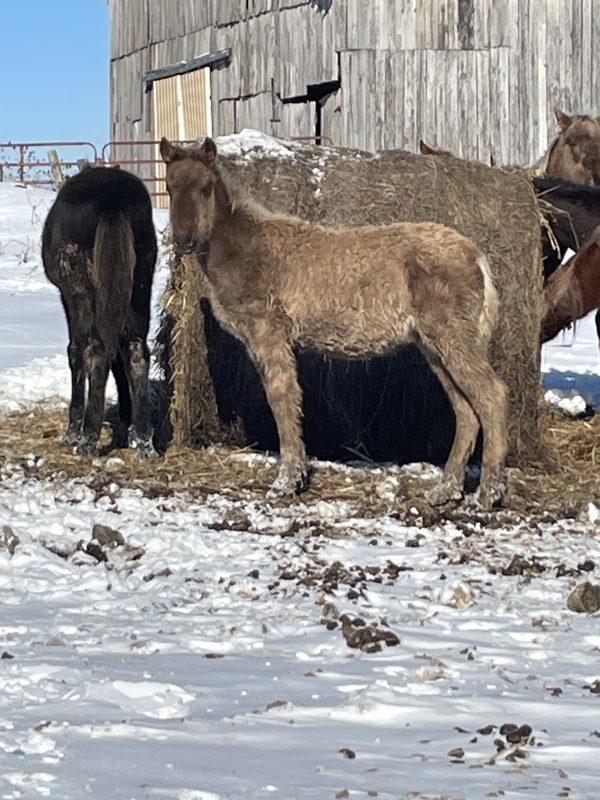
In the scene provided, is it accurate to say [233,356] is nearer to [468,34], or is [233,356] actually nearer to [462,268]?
[462,268]

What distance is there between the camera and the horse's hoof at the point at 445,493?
754cm

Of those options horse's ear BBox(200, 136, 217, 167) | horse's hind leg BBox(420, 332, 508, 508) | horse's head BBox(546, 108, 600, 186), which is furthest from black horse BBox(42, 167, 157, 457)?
horse's head BBox(546, 108, 600, 186)

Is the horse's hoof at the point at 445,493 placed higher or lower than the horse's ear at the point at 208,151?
lower

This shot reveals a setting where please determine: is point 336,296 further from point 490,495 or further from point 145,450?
point 145,450

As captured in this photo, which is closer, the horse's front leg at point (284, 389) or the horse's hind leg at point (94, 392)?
the horse's front leg at point (284, 389)

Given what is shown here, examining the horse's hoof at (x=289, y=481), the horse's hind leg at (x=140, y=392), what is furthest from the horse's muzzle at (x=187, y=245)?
the horse's hoof at (x=289, y=481)

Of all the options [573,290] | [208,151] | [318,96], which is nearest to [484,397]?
[573,290]

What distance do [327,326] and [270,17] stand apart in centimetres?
1715

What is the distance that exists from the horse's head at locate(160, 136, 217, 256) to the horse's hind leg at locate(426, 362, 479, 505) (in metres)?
1.62

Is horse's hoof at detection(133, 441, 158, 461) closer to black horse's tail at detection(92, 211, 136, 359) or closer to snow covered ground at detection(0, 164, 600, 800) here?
black horse's tail at detection(92, 211, 136, 359)

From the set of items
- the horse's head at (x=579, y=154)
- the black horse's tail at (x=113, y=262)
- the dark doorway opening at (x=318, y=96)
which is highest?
the dark doorway opening at (x=318, y=96)

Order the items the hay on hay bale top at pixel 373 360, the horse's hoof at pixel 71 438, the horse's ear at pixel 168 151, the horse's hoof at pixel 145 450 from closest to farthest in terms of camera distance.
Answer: the horse's ear at pixel 168 151
the hay on hay bale top at pixel 373 360
the horse's hoof at pixel 145 450
the horse's hoof at pixel 71 438

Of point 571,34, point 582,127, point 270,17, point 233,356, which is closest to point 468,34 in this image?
point 571,34

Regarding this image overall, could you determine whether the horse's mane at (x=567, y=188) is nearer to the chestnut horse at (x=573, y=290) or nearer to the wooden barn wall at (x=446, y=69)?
the chestnut horse at (x=573, y=290)
